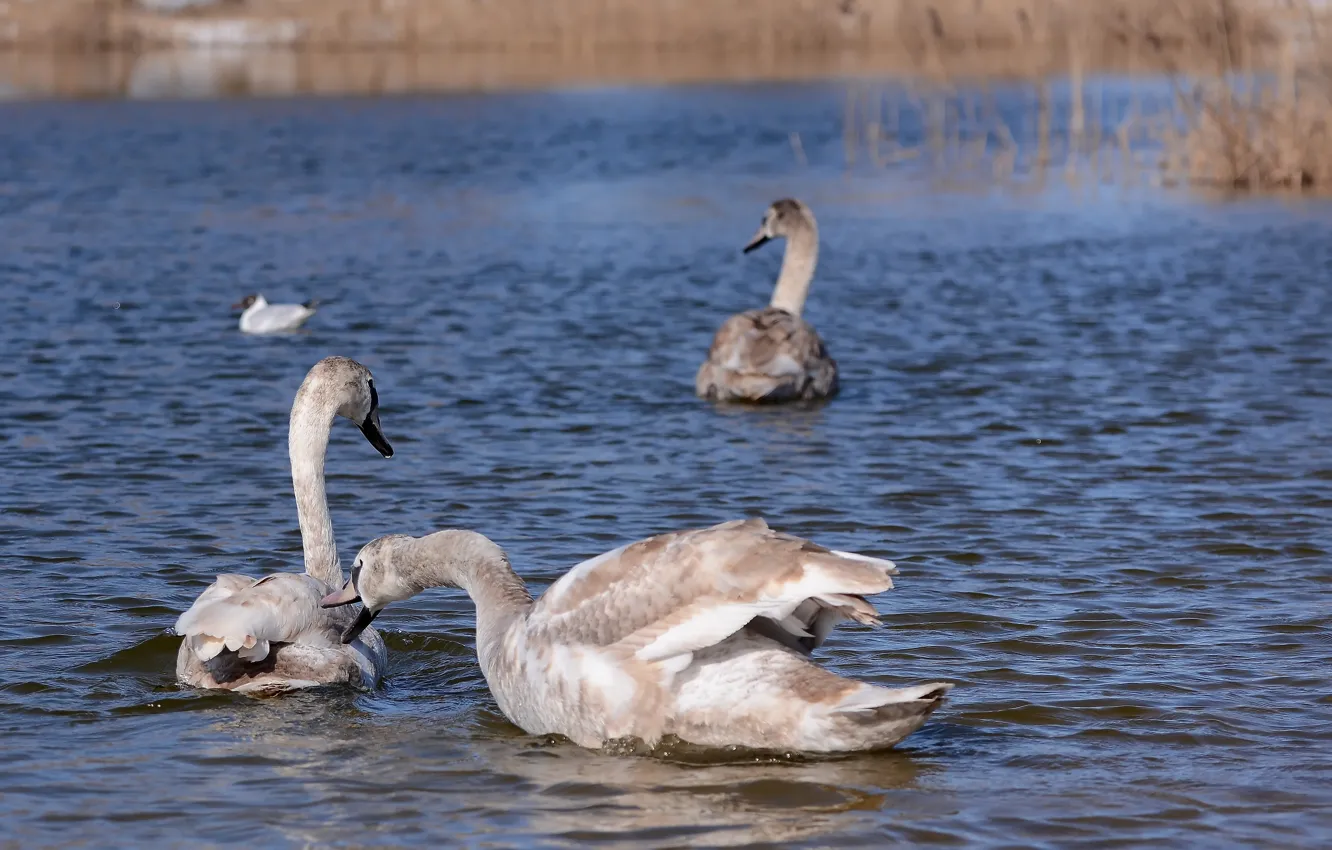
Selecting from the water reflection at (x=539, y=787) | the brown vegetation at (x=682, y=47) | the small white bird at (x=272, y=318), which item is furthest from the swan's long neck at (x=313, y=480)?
the brown vegetation at (x=682, y=47)

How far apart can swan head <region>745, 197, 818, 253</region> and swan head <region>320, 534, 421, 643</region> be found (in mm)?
8443

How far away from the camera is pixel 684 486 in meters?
10.1

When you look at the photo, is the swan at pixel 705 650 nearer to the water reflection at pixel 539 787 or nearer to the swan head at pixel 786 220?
the water reflection at pixel 539 787

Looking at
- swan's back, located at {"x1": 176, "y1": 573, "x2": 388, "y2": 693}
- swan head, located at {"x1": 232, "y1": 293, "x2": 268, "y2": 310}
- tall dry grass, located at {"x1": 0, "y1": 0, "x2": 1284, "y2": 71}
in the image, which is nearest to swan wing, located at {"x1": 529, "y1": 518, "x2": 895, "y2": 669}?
swan's back, located at {"x1": 176, "y1": 573, "x2": 388, "y2": 693}

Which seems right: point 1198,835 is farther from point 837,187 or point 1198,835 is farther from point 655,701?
point 837,187

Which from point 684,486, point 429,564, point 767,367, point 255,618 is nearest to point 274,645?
point 255,618

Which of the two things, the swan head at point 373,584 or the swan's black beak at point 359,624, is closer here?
the swan head at point 373,584

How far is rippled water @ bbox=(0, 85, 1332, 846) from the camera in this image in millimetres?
5781

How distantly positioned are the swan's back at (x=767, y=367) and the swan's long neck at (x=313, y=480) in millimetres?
5191

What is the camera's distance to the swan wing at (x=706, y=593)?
564 cm

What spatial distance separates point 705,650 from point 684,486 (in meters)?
4.10

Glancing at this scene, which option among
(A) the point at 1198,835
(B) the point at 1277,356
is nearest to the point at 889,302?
(B) the point at 1277,356

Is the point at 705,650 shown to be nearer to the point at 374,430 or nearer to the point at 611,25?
the point at 374,430

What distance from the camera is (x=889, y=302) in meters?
16.5
